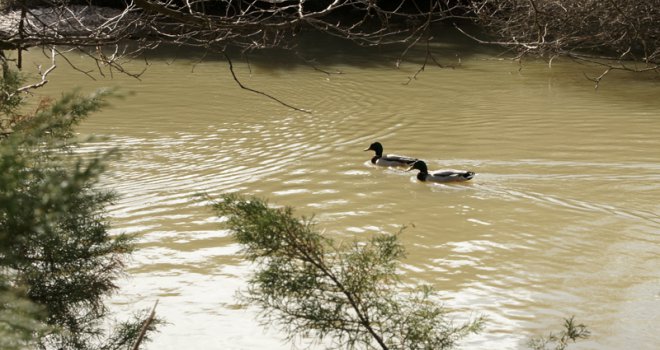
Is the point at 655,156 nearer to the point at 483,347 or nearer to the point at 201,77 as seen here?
the point at 483,347

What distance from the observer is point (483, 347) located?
618 cm

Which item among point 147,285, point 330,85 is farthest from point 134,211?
point 330,85

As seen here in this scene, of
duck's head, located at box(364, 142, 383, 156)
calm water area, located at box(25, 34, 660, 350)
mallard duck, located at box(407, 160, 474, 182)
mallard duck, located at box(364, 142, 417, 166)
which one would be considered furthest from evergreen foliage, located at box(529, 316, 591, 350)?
duck's head, located at box(364, 142, 383, 156)

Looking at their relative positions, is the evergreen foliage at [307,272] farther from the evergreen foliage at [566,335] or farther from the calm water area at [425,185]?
the calm water area at [425,185]

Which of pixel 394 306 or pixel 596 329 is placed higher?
pixel 394 306

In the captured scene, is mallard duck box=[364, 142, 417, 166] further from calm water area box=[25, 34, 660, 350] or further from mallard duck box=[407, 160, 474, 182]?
mallard duck box=[407, 160, 474, 182]

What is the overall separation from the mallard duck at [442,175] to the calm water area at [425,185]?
0.12 meters

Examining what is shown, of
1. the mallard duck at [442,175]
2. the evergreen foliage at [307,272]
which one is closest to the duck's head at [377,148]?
the mallard duck at [442,175]

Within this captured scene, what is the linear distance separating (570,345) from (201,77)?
12.8 meters

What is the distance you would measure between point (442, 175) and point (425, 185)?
24cm

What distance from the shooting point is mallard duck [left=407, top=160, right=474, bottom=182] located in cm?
1034

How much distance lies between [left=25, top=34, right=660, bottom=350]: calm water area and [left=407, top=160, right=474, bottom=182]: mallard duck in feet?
0.40

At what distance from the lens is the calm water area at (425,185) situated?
691 cm

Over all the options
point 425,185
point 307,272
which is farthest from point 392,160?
point 307,272
